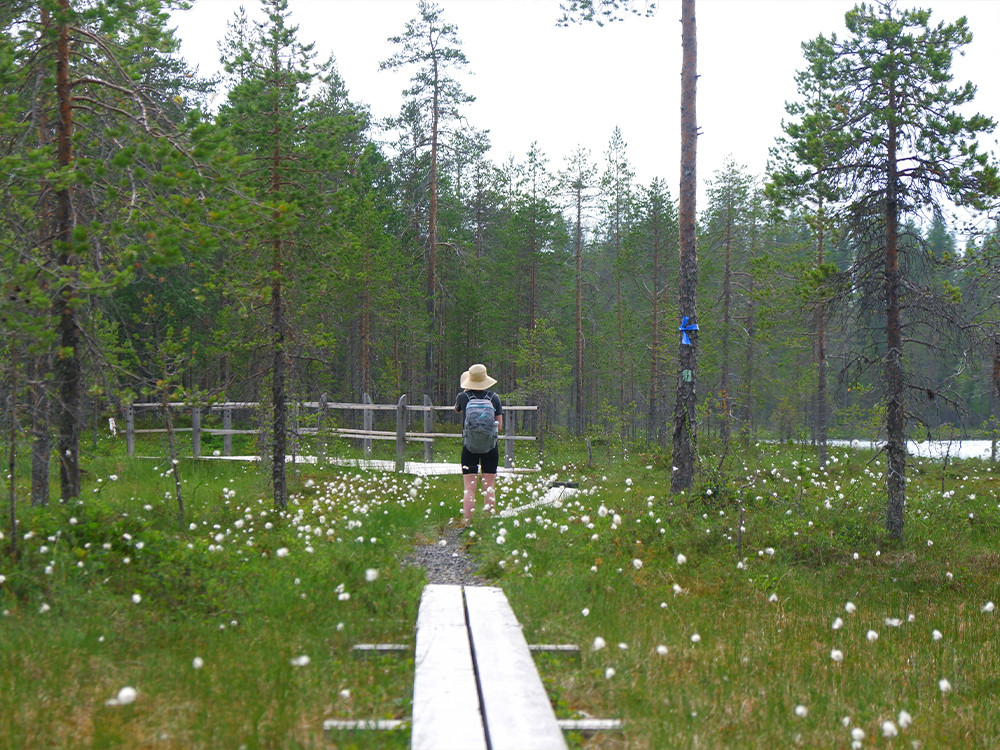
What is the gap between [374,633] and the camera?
535cm

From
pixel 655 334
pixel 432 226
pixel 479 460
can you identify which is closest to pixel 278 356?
pixel 479 460

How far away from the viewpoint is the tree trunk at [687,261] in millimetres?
10953

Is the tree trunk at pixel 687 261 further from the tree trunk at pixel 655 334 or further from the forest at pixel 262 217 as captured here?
the tree trunk at pixel 655 334

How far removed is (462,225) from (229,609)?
40119mm

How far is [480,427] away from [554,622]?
4.27 meters

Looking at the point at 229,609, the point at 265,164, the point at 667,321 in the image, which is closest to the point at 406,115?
the point at 667,321

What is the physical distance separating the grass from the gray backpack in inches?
40.2

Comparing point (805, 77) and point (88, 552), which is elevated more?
point (805, 77)

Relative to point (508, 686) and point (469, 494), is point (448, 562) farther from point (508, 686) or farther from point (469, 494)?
point (508, 686)

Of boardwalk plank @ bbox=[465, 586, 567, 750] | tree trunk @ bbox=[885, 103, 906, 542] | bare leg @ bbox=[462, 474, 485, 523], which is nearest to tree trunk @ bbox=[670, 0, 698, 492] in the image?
tree trunk @ bbox=[885, 103, 906, 542]

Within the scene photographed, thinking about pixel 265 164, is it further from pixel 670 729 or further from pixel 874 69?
pixel 670 729

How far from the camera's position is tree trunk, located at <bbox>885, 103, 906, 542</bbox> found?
9.06 metres

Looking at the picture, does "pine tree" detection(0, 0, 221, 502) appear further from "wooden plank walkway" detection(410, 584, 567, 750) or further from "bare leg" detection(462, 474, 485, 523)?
"bare leg" detection(462, 474, 485, 523)

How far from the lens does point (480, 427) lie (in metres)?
9.75
